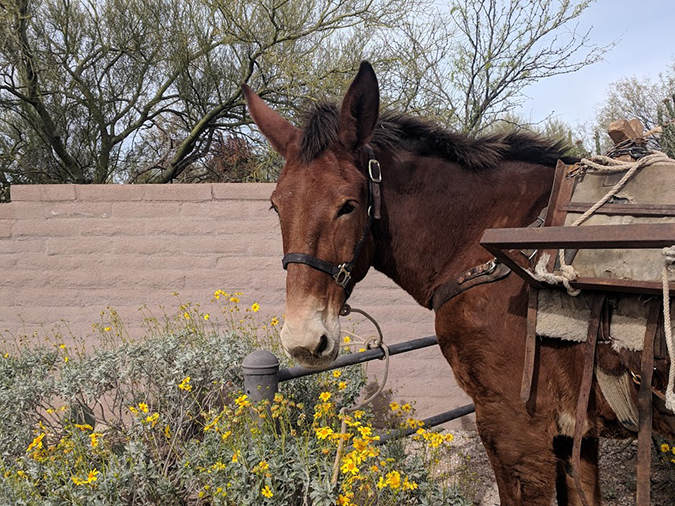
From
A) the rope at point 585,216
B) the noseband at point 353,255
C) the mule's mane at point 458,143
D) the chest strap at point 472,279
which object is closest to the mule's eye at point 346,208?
the noseband at point 353,255

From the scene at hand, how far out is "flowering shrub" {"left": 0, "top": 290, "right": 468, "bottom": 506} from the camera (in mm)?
1751

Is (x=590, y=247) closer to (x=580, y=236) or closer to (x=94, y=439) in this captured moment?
(x=580, y=236)

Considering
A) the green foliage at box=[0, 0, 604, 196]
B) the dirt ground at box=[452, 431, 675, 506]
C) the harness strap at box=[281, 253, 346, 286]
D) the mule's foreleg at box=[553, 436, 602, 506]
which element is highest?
the green foliage at box=[0, 0, 604, 196]

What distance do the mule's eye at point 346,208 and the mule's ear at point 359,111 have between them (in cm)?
26

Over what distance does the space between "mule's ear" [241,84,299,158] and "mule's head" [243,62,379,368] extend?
146mm

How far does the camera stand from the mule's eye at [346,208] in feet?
5.26

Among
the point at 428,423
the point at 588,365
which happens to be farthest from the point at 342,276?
the point at 428,423

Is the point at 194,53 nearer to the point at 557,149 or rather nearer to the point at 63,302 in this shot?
the point at 63,302

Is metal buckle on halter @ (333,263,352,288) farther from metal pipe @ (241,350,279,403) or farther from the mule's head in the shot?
metal pipe @ (241,350,279,403)

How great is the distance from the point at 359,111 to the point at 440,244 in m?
0.63

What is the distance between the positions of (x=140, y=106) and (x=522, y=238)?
36.5 ft

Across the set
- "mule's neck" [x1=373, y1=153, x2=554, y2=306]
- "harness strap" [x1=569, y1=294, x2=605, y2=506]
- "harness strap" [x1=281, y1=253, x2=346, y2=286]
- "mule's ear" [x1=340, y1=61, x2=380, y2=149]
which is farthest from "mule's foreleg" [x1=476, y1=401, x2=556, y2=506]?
"mule's ear" [x1=340, y1=61, x2=380, y2=149]

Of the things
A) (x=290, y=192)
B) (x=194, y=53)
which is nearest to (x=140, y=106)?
(x=194, y=53)

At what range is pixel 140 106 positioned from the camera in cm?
1042
